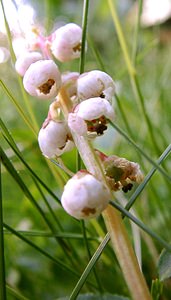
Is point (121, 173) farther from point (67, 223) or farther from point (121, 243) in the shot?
point (67, 223)

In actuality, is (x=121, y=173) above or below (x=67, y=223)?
above

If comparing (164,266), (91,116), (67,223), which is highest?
(91,116)

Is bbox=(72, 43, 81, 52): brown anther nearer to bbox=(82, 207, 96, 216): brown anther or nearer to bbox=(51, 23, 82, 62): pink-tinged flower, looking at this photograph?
bbox=(51, 23, 82, 62): pink-tinged flower

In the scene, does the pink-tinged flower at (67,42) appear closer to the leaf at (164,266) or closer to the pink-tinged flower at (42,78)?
A: the pink-tinged flower at (42,78)

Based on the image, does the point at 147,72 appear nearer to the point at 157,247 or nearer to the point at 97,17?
the point at 97,17

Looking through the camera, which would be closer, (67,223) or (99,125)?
(99,125)

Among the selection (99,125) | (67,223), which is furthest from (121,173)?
(67,223)
